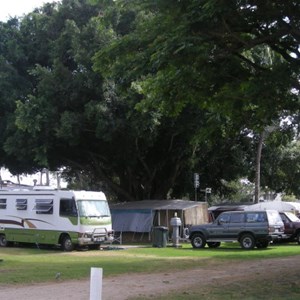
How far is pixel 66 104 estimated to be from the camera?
1245 inches

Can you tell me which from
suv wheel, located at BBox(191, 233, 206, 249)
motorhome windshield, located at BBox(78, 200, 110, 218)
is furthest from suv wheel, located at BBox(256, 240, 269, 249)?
motorhome windshield, located at BBox(78, 200, 110, 218)

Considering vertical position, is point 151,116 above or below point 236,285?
above

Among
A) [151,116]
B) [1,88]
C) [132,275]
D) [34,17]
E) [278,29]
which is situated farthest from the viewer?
[34,17]

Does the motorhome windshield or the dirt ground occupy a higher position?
the motorhome windshield

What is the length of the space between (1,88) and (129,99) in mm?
9654

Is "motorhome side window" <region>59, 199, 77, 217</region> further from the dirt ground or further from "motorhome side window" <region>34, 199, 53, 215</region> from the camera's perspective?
the dirt ground

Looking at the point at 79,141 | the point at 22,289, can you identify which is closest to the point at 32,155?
the point at 79,141

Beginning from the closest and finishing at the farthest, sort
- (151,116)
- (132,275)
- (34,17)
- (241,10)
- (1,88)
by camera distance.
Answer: (241,10) → (132,275) → (151,116) → (1,88) → (34,17)

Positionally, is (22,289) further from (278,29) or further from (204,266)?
(278,29)

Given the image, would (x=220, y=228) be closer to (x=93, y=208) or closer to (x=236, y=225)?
(x=236, y=225)

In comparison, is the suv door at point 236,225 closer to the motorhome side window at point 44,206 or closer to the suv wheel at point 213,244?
the suv wheel at point 213,244

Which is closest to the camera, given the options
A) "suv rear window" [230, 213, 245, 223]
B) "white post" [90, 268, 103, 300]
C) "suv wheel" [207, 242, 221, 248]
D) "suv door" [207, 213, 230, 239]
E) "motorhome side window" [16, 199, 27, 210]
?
"white post" [90, 268, 103, 300]

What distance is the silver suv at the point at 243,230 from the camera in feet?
85.1

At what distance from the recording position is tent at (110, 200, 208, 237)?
33000 mm
